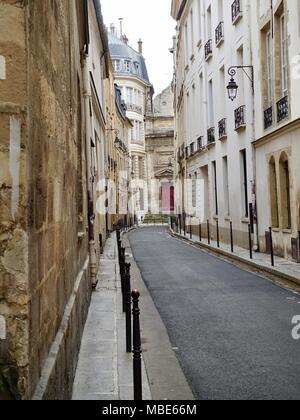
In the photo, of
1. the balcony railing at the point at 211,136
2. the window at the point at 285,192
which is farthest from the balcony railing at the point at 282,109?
the balcony railing at the point at 211,136

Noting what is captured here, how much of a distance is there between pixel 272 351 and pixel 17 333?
4.19 meters

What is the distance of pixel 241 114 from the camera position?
62.9 ft

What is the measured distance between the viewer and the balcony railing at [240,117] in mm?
18984

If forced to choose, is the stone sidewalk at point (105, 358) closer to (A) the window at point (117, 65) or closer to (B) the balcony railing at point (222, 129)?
(B) the balcony railing at point (222, 129)

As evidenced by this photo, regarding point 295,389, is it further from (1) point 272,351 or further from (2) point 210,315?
(2) point 210,315

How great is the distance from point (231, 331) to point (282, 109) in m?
8.98

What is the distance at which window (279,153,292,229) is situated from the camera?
15219 millimetres

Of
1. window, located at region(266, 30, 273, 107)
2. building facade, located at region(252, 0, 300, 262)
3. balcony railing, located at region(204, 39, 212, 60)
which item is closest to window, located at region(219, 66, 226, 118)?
balcony railing, located at region(204, 39, 212, 60)

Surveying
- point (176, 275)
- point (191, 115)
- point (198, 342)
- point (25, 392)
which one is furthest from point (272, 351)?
point (191, 115)

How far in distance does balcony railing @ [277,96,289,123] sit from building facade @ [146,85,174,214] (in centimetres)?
4365

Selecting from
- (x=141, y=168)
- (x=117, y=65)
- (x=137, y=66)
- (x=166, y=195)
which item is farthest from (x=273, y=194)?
(x=137, y=66)

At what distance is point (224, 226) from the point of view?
73.6 feet

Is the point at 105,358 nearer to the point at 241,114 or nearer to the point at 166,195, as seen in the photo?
the point at 241,114

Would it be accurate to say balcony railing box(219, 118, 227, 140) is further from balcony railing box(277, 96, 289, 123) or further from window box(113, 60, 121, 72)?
window box(113, 60, 121, 72)
